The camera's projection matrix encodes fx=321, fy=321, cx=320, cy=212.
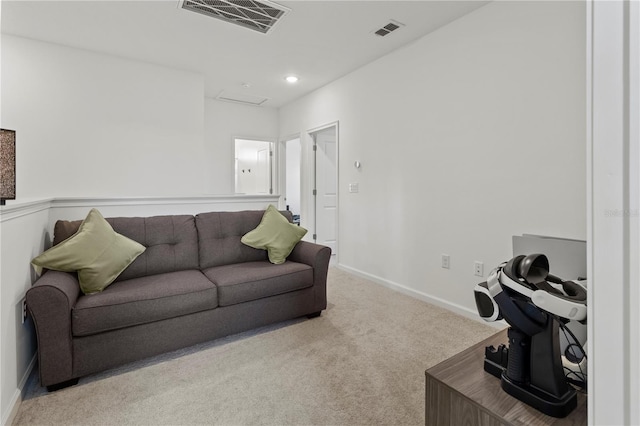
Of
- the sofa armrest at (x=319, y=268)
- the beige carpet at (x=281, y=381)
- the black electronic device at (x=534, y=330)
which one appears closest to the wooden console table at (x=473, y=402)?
the black electronic device at (x=534, y=330)

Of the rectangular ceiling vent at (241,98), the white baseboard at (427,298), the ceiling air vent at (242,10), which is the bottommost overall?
the white baseboard at (427,298)

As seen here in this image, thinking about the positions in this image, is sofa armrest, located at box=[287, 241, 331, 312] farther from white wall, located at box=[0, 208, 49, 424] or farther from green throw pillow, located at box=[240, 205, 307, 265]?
white wall, located at box=[0, 208, 49, 424]

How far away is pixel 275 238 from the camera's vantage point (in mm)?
2828

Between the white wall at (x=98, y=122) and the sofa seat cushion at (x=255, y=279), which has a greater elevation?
the white wall at (x=98, y=122)

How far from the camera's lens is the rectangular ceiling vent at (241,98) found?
504cm

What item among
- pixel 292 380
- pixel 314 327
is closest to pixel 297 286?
pixel 314 327

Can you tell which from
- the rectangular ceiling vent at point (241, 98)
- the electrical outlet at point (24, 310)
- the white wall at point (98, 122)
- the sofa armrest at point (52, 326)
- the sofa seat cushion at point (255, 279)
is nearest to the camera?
the sofa armrest at point (52, 326)

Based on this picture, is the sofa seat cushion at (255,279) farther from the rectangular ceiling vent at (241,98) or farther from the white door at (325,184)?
the rectangular ceiling vent at (241,98)

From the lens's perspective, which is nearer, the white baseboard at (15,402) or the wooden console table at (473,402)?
the wooden console table at (473,402)

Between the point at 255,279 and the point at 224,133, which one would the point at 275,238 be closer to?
the point at 255,279

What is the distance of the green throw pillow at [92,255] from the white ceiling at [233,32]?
6.11 ft

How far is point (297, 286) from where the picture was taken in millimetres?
2566

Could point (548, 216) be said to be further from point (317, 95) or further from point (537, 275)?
point (317, 95)

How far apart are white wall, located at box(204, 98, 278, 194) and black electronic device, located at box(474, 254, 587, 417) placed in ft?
16.7
